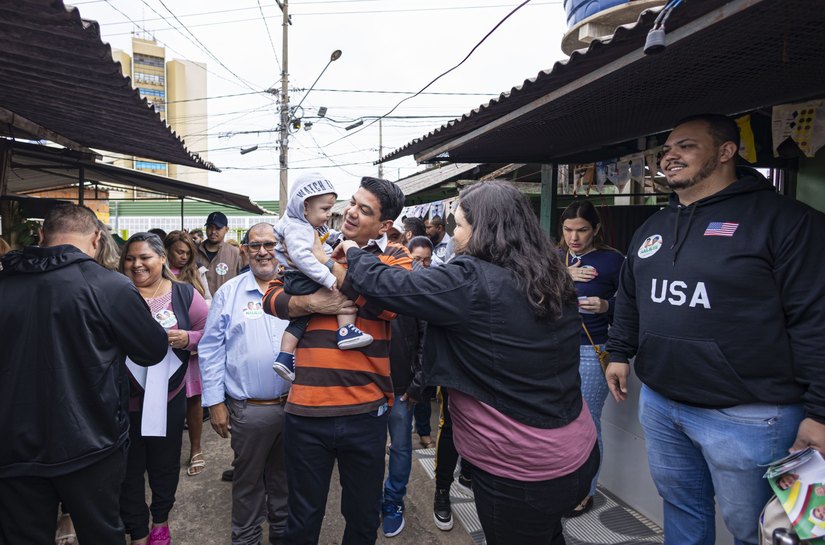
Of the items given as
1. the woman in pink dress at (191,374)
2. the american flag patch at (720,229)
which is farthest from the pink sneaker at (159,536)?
the american flag patch at (720,229)

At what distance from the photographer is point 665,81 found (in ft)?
8.75

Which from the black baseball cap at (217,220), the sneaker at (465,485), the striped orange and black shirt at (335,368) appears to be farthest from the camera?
the black baseball cap at (217,220)

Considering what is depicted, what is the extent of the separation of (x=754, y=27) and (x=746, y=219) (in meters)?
0.76

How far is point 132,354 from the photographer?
2273mm

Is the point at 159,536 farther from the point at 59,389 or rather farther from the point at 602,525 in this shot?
the point at 602,525

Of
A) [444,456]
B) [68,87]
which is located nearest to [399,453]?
[444,456]

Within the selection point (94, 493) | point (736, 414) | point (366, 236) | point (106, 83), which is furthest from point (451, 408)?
point (106, 83)

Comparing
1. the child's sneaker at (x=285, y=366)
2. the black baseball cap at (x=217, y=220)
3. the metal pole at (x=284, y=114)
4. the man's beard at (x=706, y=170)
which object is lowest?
the child's sneaker at (x=285, y=366)

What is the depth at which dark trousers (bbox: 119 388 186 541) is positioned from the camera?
289 centimetres

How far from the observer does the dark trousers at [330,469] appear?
2109mm

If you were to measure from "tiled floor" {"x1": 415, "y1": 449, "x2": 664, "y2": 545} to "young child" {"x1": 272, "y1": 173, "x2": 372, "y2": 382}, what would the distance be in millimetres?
1966

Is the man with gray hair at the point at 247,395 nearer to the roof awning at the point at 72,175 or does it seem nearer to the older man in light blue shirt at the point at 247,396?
the older man in light blue shirt at the point at 247,396

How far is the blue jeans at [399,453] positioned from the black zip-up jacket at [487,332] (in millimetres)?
1567

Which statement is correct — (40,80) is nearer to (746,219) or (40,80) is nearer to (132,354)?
(132,354)
